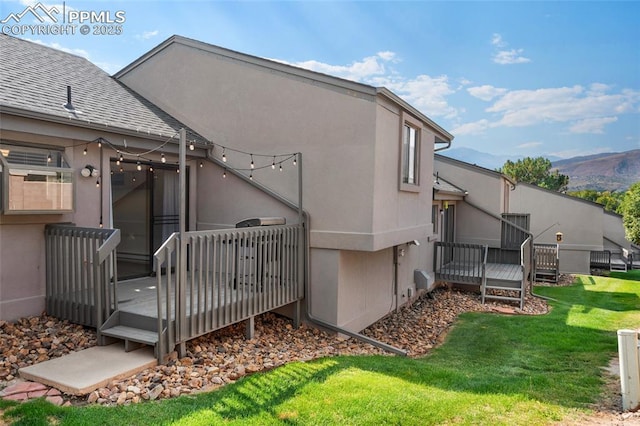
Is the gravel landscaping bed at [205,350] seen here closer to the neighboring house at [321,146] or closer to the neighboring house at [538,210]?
the neighboring house at [321,146]

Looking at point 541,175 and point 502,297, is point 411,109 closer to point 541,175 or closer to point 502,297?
point 502,297

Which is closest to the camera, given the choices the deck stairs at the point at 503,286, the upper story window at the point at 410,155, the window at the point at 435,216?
the upper story window at the point at 410,155

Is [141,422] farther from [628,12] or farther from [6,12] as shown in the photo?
[628,12]

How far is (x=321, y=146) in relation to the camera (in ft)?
25.3

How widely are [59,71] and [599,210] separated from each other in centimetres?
2477

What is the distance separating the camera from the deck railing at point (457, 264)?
41.8 feet

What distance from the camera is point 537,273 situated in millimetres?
17156

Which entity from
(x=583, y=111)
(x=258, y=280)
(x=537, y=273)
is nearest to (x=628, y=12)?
(x=537, y=273)

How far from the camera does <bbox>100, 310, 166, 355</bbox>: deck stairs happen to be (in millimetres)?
5148

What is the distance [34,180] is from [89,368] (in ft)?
9.73

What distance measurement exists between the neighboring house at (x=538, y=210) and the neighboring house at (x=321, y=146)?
7.62 metres

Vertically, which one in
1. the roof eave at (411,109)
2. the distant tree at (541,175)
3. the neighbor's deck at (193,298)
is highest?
the distant tree at (541,175)

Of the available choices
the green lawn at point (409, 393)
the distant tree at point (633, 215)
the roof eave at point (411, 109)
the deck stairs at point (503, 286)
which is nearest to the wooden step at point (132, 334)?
the green lawn at point (409, 393)

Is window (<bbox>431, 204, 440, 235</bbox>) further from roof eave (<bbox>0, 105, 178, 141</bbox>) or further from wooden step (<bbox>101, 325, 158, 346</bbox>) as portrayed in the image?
wooden step (<bbox>101, 325, 158, 346</bbox>)
